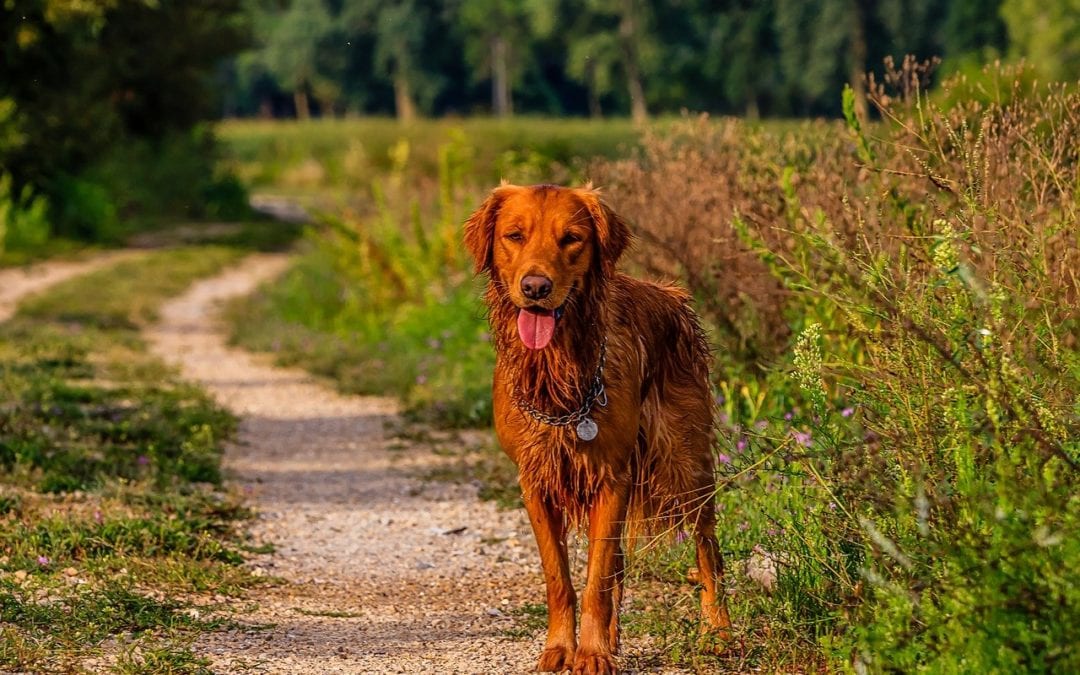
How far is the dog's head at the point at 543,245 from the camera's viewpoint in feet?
15.1

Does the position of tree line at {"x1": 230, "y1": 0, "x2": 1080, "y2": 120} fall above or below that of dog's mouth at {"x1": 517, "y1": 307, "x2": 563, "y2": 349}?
above

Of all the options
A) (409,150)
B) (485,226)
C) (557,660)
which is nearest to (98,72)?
(409,150)

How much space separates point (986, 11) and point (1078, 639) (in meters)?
68.9

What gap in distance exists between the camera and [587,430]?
15.6ft

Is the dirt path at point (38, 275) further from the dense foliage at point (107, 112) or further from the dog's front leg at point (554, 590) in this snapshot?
A: the dog's front leg at point (554, 590)

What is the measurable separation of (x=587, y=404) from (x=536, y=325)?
0.33 metres

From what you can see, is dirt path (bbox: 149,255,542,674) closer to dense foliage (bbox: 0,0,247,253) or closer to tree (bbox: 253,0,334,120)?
dense foliage (bbox: 0,0,247,253)

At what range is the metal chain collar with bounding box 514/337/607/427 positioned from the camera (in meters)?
4.77

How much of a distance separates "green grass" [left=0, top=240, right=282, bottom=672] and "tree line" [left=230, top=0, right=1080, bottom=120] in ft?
206

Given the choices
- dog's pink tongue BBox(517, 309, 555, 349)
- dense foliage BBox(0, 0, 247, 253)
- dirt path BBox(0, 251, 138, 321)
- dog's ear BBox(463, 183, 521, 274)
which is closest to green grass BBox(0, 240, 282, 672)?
dog's pink tongue BBox(517, 309, 555, 349)

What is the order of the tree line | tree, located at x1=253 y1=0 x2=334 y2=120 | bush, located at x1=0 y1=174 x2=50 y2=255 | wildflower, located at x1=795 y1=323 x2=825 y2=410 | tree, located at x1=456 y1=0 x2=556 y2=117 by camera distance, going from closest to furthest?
wildflower, located at x1=795 y1=323 x2=825 y2=410, bush, located at x1=0 y1=174 x2=50 y2=255, the tree line, tree, located at x1=456 y1=0 x2=556 y2=117, tree, located at x1=253 y1=0 x2=334 y2=120

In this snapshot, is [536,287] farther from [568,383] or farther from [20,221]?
[20,221]

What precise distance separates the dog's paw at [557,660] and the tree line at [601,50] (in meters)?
67.0

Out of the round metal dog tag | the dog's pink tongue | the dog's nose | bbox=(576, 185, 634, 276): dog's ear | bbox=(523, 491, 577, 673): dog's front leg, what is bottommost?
bbox=(523, 491, 577, 673): dog's front leg
